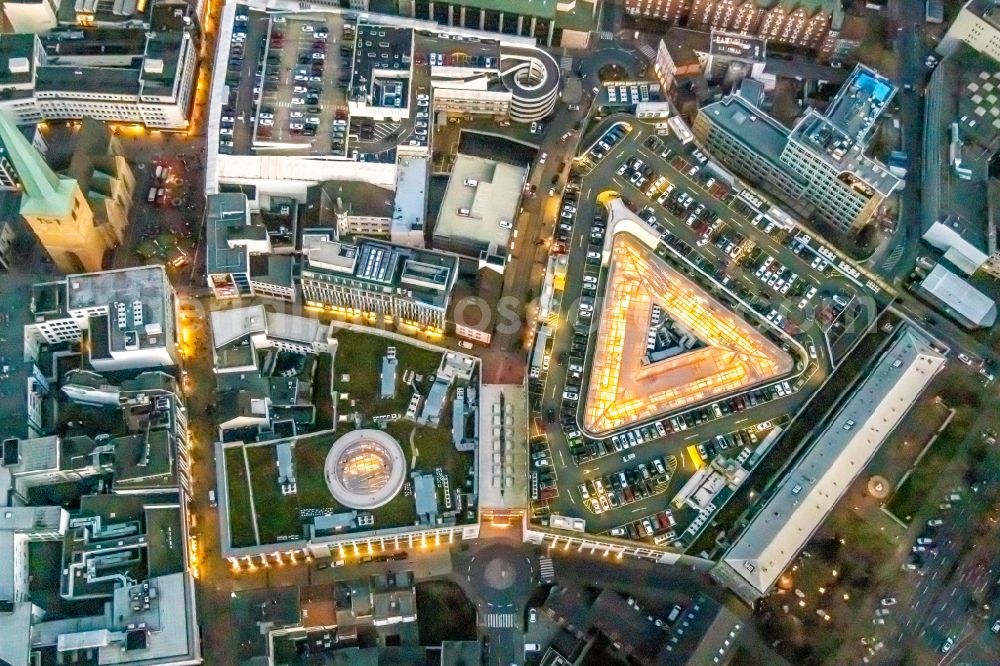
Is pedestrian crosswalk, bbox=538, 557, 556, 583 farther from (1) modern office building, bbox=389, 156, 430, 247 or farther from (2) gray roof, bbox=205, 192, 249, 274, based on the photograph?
(2) gray roof, bbox=205, 192, 249, 274

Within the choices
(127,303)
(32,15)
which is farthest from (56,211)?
(32,15)

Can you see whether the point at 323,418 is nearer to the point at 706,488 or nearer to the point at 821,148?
the point at 706,488

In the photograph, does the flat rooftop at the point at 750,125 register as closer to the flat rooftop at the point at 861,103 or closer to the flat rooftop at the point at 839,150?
the flat rooftop at the point at 839,150

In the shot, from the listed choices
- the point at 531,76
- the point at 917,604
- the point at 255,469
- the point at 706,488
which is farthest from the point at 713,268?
the point at 255,469

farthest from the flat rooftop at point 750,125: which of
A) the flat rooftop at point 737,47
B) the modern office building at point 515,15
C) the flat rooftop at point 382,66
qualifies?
the flat rooftop at point 382,66

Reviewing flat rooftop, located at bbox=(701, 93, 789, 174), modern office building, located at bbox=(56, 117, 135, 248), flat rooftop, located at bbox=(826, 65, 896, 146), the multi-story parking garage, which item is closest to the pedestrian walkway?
flat rooftop, located at bbox=(701, 93, 789, 174)

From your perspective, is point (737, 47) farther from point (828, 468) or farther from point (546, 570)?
point (546, 570)

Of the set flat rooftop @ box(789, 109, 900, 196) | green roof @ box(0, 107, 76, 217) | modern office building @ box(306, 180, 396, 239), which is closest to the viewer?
green roof @ box(0, 107, 76, 217)
